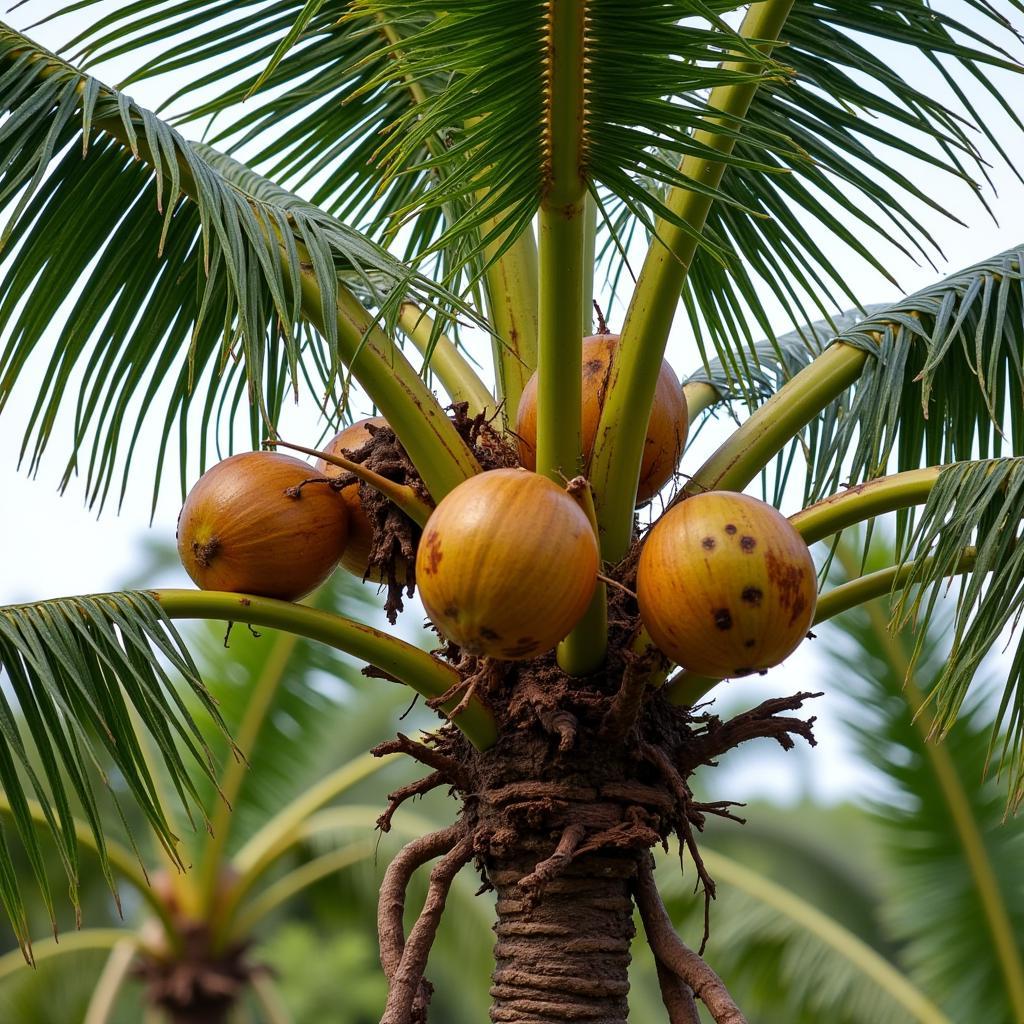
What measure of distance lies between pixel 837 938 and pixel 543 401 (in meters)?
5.01

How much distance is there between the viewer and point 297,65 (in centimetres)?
333

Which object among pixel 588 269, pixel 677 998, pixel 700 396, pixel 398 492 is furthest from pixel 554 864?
pixel 700 396

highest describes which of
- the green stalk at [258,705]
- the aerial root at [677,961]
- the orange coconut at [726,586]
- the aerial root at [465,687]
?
the orange coconut at [726,586]

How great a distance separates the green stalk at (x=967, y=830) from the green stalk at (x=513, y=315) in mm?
3663

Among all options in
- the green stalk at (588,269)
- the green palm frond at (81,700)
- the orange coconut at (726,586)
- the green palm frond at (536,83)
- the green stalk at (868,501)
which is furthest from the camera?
the green stalk at (588,269)

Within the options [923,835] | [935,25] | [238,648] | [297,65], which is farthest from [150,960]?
[935,25]

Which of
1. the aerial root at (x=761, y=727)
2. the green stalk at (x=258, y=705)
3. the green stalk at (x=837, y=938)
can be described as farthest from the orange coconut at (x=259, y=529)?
the green stalk at (x=258, y=705)

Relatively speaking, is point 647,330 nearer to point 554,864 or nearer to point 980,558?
point 980,558

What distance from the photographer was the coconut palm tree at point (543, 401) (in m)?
2.07

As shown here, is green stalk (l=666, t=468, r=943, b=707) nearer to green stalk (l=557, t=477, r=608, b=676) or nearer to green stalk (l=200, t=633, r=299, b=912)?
green stalk (l=557, t=477, r=608, b=676)

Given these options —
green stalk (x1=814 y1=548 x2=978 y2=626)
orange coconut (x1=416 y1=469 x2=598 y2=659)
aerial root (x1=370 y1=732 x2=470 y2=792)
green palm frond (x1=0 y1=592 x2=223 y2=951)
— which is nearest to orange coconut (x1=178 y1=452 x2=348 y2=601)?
green palm frond (x1=0 y1=592 x2=223 y2=951)

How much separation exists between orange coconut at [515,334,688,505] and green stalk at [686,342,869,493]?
3.0 inches

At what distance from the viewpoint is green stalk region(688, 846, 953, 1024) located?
20.3 feet

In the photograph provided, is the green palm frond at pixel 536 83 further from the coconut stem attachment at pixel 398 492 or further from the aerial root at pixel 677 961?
the aerial root at pixel 677 961
